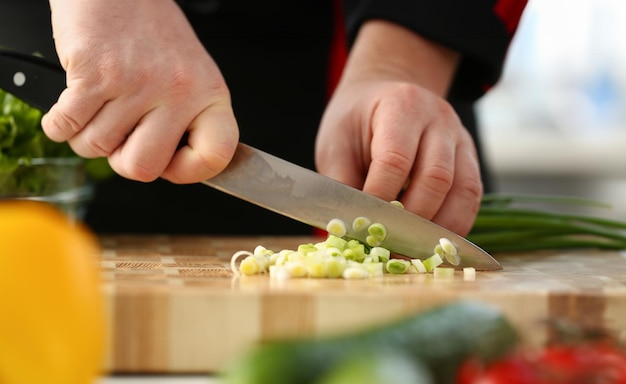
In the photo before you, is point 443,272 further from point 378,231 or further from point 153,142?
point 153,142

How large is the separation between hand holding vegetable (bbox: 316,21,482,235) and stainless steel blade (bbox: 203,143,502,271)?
0.26 feet

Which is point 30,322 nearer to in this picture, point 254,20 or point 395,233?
point 395,233

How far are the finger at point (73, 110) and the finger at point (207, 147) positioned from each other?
14 centimetres

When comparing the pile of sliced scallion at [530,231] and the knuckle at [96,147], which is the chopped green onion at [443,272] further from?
the knuckle at [96,147]

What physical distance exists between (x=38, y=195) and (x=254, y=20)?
2.25ft

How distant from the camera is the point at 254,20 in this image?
2045 mm

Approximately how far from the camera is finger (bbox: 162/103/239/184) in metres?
1.30

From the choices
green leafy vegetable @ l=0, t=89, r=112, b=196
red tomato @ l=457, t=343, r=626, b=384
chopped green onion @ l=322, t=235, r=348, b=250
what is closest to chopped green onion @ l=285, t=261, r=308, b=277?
chopped green onion @ l=322, t=235, r=348, b=250

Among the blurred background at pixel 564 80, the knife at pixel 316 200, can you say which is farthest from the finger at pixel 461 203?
the blurred background at pixel 564 80

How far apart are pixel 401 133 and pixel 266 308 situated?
0.55m

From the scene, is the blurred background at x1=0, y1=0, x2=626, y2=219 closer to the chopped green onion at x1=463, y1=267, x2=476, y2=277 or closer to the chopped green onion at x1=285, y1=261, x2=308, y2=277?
the chopped green onion at x1=463, y1=267, x2=476, y2=277

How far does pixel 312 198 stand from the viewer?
53.2 inches

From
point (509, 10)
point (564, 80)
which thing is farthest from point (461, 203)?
point (564, 80)

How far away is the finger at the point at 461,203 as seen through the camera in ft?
4.86
